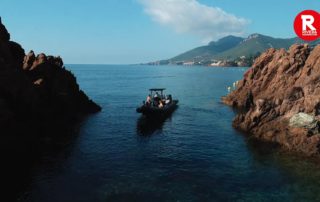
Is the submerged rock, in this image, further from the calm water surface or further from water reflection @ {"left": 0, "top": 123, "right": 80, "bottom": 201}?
water reflection @ {"left": 0, "top": 123, "right": 80, "bottom": 201}

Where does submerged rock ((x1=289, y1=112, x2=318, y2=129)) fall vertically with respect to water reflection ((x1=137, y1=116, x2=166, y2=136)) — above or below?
above

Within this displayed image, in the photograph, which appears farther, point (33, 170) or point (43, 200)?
point (33, 170)

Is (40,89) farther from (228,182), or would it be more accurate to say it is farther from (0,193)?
(228,182)

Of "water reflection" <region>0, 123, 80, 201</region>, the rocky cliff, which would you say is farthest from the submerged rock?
the rocky cliff

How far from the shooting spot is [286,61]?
82.1 m

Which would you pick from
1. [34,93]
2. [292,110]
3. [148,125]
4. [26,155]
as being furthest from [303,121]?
[34,93]

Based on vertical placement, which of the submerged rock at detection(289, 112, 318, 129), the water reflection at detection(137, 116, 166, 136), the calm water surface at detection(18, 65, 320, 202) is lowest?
the calm water surface at detection(18, 65, 320, 202)

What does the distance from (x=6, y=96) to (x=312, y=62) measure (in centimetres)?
6092

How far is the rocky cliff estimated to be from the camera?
1887 inches

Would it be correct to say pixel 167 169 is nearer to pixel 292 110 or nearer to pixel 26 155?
pixel 26 155

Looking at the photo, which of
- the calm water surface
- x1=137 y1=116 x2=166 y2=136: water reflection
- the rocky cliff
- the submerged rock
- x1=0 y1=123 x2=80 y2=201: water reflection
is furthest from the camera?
x1=137 y1=116 x2=166 y2=136: water reflection

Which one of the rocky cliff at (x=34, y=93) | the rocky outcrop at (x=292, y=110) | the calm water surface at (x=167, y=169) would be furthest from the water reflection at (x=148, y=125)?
the rocky outcrop at (x=292, y=110)

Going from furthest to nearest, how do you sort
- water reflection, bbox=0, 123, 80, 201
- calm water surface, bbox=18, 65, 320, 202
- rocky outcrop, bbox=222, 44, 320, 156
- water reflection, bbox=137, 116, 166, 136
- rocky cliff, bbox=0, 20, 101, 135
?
water reflection, bbox=137, 116, 166, 136
rocky cliff, bbox=0, 20, 101, 135
rocky outcrop, bbox=222, 44, 320, 156
water reflection, bbox=0, 123, 80, 201
calm water surface, bbox=18, 65, 320, 202

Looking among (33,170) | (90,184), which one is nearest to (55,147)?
(33,170)
